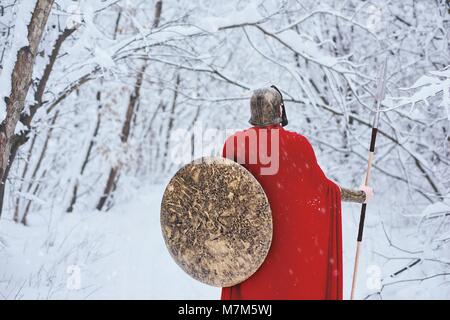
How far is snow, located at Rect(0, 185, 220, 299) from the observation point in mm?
4453

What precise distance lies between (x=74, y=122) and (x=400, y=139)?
7658 mm

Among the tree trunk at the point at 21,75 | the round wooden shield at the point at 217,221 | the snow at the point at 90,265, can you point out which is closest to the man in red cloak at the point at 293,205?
the round wooden shield at the point at 217,221

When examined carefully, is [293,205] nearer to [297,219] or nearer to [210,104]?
[297,219]

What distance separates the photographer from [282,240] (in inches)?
107

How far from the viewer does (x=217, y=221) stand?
264cm

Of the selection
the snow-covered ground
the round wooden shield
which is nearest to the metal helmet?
the round wooden shield

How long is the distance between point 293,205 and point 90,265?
357 centimetres

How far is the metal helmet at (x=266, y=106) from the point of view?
271 centimetres

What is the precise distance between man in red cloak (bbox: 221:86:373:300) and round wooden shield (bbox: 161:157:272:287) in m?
0.18

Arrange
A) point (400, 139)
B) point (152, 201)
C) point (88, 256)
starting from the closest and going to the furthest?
point (400, 139) < point (88, 256) < point (152, 201)
